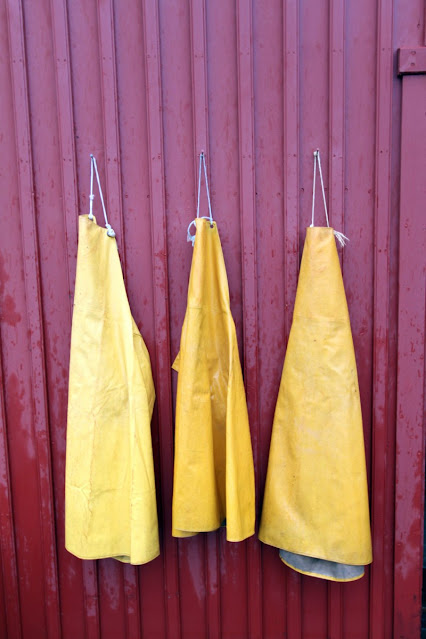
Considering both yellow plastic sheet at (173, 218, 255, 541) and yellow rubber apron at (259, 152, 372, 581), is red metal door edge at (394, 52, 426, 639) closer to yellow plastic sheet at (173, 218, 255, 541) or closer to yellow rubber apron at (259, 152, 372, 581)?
yellow rubber apron at (259, 152, 372, 581)

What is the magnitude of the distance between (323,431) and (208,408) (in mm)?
392

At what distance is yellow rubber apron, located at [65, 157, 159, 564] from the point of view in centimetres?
148

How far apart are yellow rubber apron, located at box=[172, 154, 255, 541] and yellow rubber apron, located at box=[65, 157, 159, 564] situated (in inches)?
5.0

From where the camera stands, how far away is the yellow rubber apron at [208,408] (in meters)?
1.45

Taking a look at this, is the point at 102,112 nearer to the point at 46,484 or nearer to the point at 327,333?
the point at 327,333

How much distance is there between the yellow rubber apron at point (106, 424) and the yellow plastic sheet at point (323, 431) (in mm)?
493

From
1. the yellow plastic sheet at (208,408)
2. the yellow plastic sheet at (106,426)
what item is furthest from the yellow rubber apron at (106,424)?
the yellow plastic sheet at (208,408)

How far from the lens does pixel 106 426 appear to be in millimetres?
1515

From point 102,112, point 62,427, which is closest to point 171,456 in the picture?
point 62,427

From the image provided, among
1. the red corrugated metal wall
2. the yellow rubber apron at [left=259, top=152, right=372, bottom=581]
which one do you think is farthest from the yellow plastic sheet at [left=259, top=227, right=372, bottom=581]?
the red corrugated metal wall

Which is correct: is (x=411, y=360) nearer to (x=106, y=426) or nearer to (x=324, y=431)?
(x=324, y=431)

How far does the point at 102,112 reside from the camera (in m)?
1.57

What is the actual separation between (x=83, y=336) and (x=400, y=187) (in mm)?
1200

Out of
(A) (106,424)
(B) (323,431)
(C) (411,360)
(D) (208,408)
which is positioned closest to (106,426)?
(A) (106,424)
